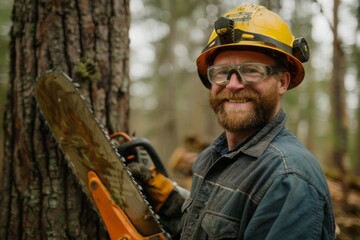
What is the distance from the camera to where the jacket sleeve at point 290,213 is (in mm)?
1246

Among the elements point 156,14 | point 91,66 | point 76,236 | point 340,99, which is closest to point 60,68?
point 91,66

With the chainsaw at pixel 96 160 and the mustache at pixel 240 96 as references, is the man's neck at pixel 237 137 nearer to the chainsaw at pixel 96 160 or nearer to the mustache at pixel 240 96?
the mustache at pixel 240 96

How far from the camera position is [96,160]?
6.48 ft

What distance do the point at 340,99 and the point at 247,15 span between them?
3.95 m

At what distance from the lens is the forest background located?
193 inches

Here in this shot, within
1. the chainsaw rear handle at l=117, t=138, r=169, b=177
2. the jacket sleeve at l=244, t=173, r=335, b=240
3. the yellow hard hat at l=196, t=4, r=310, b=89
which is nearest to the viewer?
the jacket sleeve at l=244, t=173, r=335, b=240

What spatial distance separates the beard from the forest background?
3.27 feet

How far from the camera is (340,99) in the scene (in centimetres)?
511

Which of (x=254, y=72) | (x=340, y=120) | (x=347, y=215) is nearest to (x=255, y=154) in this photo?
(x=254, y=72)

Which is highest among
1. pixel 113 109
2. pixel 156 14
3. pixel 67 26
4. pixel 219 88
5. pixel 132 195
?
pixel 156 14

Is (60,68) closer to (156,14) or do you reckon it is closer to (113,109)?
(113,109)

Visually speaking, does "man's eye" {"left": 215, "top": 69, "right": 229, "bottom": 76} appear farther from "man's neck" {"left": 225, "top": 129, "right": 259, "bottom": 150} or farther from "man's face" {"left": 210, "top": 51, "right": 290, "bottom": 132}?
"man's neck" {"left": 225, "top": 129, "right": 259, "bottom": 150}

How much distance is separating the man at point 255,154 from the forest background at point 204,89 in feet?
2.70

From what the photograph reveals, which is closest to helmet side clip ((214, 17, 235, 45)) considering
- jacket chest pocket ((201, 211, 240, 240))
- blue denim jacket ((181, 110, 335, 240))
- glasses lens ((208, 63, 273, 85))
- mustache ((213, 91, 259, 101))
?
glasses lens ((208, 63, 273, 85))
